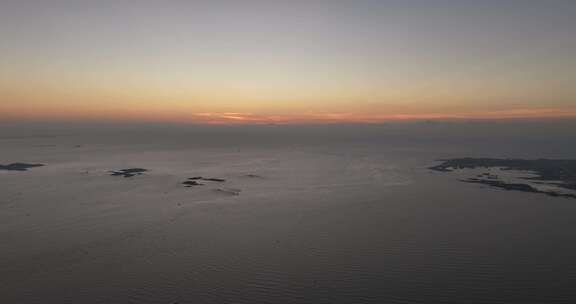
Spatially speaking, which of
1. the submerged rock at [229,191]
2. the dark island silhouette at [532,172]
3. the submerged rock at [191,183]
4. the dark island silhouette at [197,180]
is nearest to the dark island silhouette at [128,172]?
the dark island silhouette at [197,180]

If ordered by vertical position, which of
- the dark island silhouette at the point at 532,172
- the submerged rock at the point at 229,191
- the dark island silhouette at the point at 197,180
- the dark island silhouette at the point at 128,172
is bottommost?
the submerged rock at the point at 229,191

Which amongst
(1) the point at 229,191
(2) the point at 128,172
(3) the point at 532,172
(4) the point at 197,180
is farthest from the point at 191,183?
(3) the point at 532,172

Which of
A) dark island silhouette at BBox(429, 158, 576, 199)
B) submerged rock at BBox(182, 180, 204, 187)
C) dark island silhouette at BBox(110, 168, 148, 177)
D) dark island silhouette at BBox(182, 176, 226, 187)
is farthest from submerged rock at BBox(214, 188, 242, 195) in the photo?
dark island silhouette at BBox(429, 158, 576, 199)

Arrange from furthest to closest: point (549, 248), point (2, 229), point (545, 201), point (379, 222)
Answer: point (545, 201), point (379, 222), point (2, 229), point (549, 248)

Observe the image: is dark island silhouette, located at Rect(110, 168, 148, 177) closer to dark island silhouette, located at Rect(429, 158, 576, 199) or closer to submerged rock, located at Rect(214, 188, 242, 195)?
submerged rock, located at Rect(214, 188, 242, 195)

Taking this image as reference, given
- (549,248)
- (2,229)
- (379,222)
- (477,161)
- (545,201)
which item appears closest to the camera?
(549,248)

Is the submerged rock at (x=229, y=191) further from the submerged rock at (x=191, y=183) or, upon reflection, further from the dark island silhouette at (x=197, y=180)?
the dark island silhouette at (x=197, y=180)

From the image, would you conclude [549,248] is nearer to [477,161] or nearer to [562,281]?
[562,281]

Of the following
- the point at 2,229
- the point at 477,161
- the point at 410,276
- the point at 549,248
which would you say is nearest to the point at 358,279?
the point at 410,276
